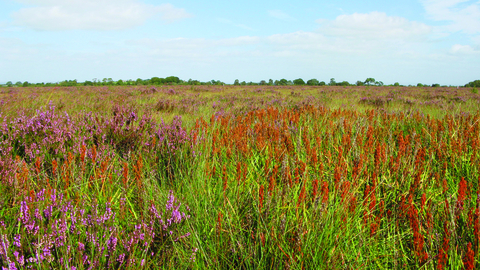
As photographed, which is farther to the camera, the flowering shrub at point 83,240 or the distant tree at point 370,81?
the distant tree at point 370,81

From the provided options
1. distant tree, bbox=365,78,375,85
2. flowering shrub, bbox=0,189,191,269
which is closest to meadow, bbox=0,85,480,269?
flowering shrub, bbox=0,189,191,269

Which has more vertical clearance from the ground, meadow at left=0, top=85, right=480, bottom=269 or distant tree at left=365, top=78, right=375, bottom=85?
distant tree at left=365, top=78, right=375, bottom=85

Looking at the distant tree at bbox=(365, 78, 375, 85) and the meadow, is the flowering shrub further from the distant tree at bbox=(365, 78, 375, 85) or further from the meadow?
the distant tree at bbox=(365, 78, 375, 85)

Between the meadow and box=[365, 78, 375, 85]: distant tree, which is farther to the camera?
box=[365, 78, 375, 85]: distant tree

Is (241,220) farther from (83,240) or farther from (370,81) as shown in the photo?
(370,81)

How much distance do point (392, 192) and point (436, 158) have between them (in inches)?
45.4

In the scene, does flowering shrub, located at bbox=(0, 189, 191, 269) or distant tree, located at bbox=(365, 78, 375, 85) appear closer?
flowering shrub, located at bbox=(0, 189, 191, 269)

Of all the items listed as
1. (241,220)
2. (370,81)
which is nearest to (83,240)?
(241,220)

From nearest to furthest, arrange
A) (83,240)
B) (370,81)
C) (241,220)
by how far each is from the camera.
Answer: (83,240)
(241,220)
(370,81)

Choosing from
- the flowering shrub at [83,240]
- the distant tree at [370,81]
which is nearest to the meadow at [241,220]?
the flowering shrub at [83,240]

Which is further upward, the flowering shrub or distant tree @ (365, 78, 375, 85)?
distant tree @ (365, 78, 375, 85)

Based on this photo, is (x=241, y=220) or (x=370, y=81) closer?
(x=241, y=220)

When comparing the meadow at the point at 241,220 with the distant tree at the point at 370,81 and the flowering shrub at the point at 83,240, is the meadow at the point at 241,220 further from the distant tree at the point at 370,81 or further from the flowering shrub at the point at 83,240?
the distant tree at the point at 370,81

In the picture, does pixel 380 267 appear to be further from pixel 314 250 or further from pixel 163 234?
pixel 163 234
